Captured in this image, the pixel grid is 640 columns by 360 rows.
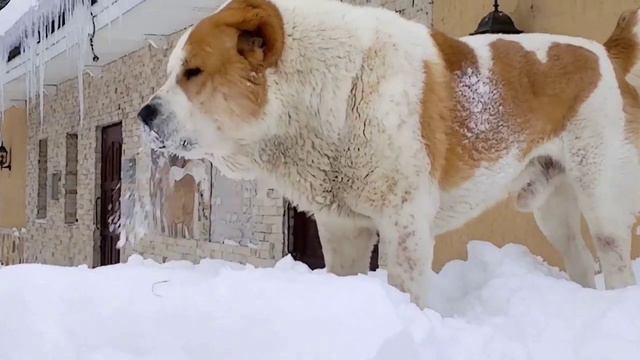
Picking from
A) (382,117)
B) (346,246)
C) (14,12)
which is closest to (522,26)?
(346,246)

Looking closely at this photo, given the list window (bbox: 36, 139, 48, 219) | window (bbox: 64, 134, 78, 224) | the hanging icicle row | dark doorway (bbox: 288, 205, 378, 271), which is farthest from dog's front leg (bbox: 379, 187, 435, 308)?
window (bbox: 36, 139, 48, 219)

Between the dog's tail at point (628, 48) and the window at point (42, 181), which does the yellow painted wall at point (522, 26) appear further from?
the window at point (42, 181)

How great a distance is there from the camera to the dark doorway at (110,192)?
1105 cm

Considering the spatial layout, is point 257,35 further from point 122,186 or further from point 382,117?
point 122,186

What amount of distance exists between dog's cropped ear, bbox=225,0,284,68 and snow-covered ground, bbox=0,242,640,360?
2.50 feet

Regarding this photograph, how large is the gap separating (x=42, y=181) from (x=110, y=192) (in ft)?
12.1

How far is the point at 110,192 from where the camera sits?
11328 mm

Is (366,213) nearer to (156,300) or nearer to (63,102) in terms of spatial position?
(156,300)

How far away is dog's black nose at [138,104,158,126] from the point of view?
8.09ft

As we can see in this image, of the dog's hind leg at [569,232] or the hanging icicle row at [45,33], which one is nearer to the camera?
the dog's hind leg at [569,232]

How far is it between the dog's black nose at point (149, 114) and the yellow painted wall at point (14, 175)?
553 inches

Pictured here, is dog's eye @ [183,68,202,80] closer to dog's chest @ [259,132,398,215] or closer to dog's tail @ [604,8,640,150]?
dog's chest @ [259,132,398,215]

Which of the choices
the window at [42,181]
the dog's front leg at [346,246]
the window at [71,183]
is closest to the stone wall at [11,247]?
the window at [42,181]

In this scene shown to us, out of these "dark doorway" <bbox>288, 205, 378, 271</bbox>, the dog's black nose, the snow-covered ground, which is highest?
the dog's black nose
